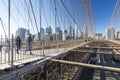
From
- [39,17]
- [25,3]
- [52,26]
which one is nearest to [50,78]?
[39,17]


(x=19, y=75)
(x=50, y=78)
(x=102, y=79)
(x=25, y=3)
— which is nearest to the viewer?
(x=19, y=75)

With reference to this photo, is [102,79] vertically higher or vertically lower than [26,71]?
lower

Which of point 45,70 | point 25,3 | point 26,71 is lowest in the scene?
point 45,70

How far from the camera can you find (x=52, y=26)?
898 centimetres

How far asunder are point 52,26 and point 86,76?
18.3 feet

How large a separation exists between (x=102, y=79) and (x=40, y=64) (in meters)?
8.15

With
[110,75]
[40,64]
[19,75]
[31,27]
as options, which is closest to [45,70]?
[40,64]

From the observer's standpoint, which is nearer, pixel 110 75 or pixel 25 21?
pixel 25 21

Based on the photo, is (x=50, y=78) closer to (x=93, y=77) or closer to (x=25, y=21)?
(x=25, y=21)

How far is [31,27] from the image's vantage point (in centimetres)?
628

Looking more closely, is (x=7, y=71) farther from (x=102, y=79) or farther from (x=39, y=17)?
(x=102, y=79)

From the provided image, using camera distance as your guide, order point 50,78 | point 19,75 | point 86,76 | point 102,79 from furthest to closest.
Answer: point 86,76, point 102,79, point 50,78, point 19,75

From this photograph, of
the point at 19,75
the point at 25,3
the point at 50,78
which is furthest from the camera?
the point at 25,3

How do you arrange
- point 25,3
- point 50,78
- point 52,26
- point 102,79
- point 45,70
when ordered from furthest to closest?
point 102,79, point 52,26, point 25,3, point 50,78, point 45,70
